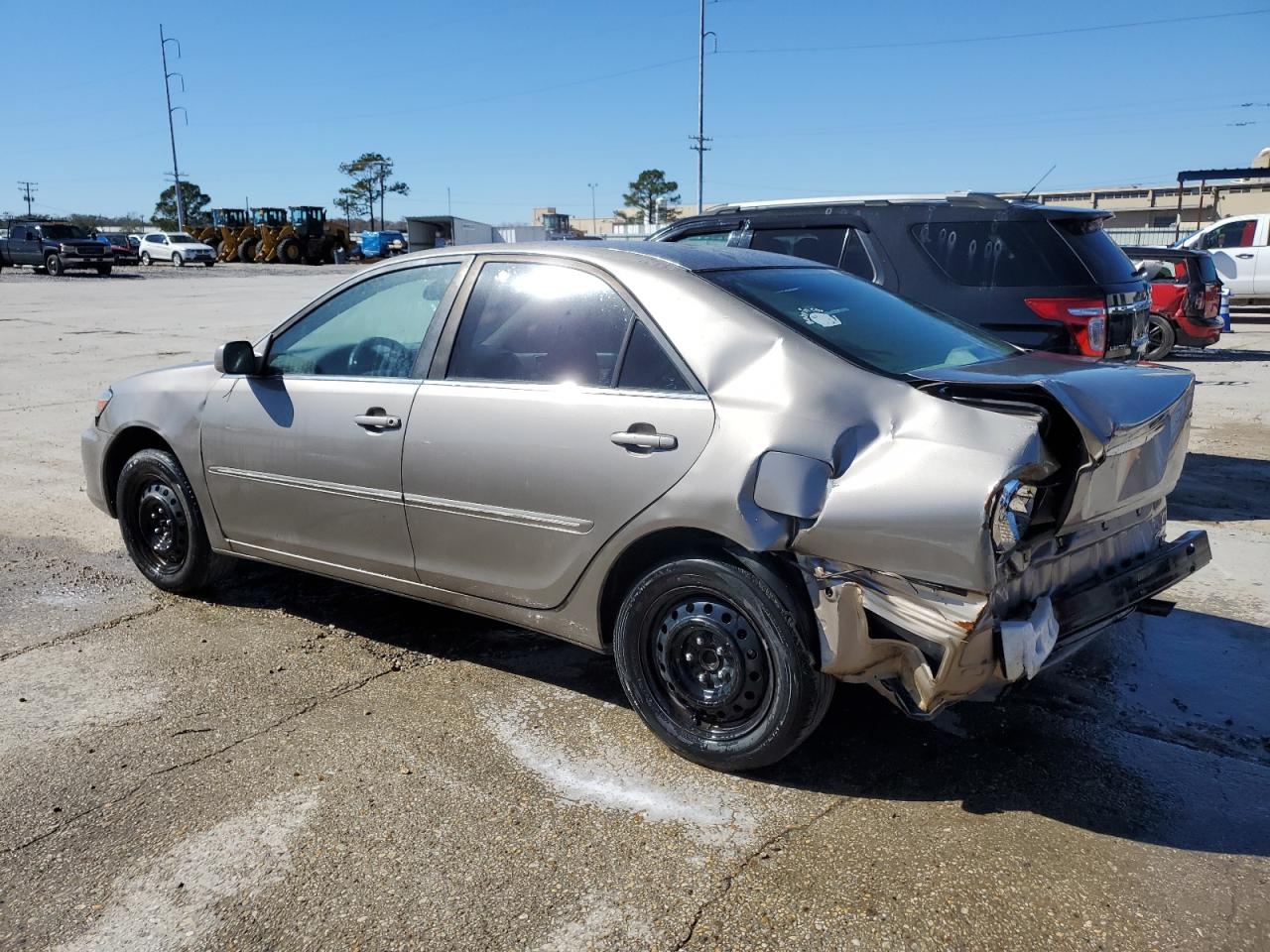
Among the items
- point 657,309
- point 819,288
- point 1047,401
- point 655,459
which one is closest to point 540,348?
point 657,309

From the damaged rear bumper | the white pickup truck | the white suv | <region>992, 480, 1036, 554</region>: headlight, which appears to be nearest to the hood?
<region>992, 480, 1036, 554</region>: headlight

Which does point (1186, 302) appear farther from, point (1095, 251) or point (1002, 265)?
point (1002, 265)

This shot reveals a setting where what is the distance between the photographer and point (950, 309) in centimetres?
631

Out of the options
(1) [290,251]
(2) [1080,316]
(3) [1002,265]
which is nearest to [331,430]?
(3) [1002,265]

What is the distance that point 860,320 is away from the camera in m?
3.76

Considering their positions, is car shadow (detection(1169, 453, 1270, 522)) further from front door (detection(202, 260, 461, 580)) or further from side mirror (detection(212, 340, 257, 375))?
side mirror (detection(212, 340, 257, 375))

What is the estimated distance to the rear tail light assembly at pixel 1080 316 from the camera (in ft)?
20.3

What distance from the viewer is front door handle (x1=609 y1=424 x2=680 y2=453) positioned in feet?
10.8

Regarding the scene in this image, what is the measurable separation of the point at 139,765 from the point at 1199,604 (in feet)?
14.7

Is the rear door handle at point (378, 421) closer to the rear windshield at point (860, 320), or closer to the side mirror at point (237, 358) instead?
the side mirror at point (237, 358)

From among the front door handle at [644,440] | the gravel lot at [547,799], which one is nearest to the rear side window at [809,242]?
the gravel lot at [547,799]

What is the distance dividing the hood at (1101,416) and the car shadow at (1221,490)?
286 cm

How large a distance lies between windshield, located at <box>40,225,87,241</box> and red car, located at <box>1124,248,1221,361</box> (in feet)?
132

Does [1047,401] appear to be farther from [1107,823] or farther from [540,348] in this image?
[540,348]
